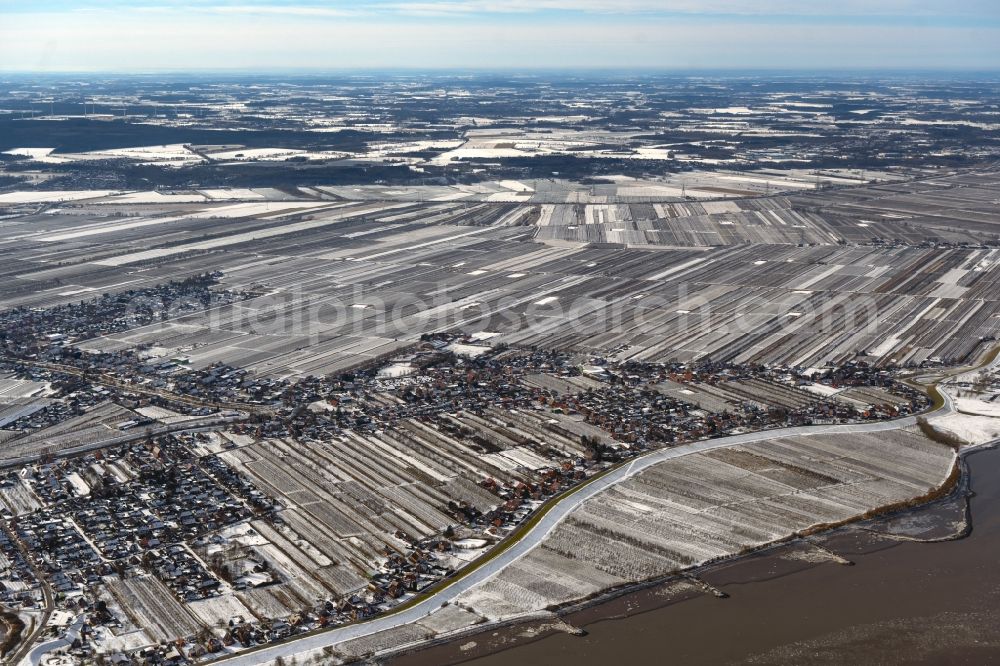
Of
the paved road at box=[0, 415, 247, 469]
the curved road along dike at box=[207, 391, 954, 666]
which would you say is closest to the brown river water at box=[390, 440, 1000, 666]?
the curved road along dike at box=[207, 391, 954, 666]

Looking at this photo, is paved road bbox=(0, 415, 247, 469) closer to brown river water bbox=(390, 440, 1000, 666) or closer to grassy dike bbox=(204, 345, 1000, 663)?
grassy dike bbox=(204, 345, 1000, 663)

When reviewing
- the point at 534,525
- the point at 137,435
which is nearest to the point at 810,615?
the point at 534,525

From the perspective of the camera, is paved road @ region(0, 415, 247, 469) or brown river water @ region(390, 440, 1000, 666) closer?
brown river water @ region(390, 440, 1000, 666)

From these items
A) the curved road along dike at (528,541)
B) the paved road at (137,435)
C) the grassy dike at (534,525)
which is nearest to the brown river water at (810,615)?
the grassy dike at (534,525)

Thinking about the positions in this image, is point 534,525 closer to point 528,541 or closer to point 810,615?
point 528,541

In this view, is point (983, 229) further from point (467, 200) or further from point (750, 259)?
point (467, 200)

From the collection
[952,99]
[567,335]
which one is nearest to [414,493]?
[567,335]
